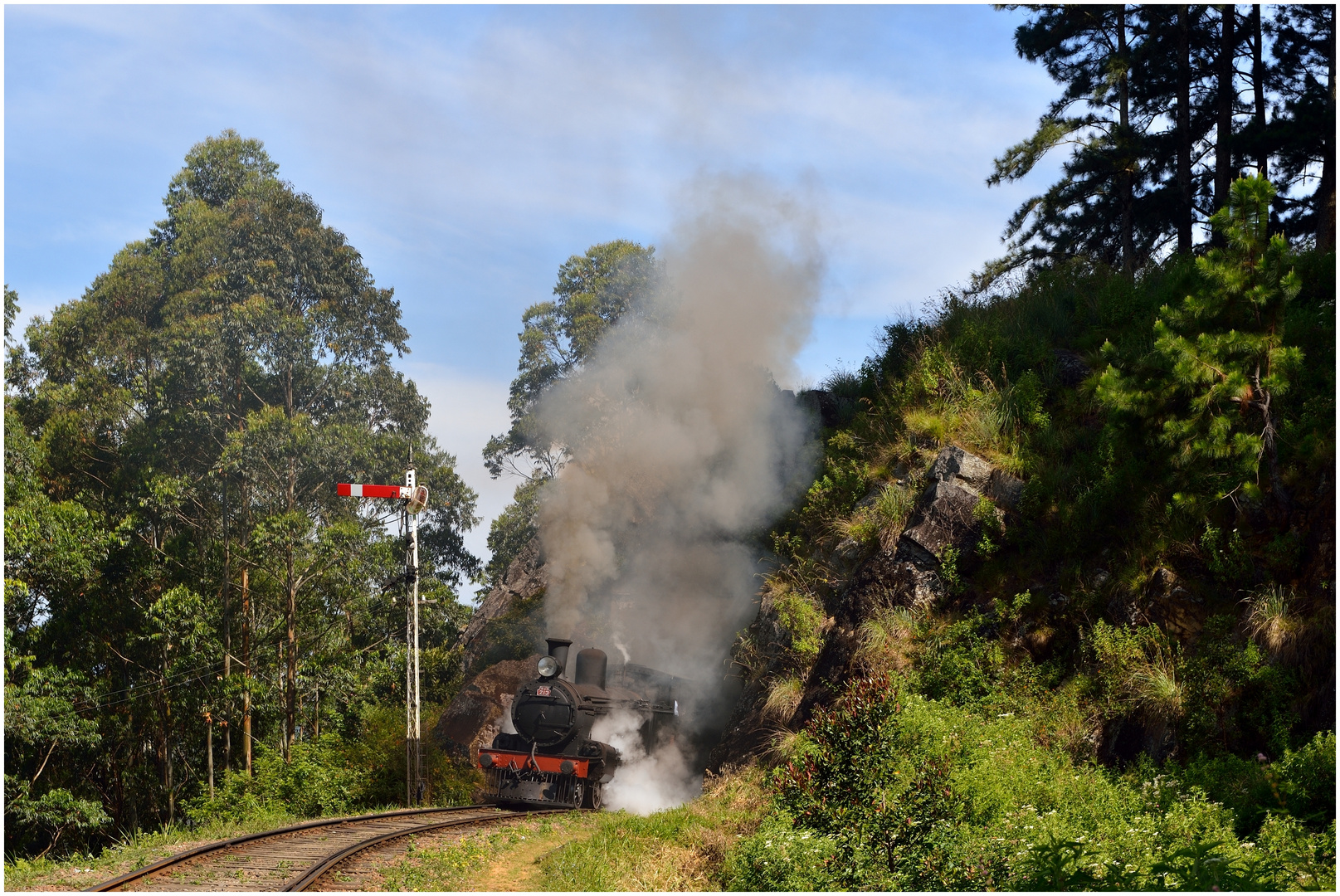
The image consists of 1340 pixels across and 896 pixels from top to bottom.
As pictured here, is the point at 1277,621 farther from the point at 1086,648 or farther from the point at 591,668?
the point at 591,668

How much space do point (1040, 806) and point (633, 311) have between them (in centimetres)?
3432

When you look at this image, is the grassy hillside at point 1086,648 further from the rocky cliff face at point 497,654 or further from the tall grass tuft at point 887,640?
the rocky cliff face at point 497,654

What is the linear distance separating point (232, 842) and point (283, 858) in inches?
41.7

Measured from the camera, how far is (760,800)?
42.0ft

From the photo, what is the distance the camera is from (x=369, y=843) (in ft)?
39.3

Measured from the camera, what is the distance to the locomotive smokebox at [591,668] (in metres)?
18.9

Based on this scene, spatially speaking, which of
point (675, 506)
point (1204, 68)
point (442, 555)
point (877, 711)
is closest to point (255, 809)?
point (675, 506)

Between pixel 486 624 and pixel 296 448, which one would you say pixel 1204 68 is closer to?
pixel 486 624

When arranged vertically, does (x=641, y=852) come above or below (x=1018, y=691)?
below

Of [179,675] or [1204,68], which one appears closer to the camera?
[1204,68]

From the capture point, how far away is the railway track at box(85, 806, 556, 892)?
32.1ft

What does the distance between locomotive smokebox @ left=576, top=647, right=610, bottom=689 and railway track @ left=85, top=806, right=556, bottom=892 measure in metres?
4.07

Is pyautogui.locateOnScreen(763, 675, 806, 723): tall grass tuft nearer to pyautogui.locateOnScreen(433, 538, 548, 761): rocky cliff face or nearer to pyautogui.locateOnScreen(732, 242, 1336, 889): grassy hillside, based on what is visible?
pyautogui.locateOnScreen(732, 242, 1336, 889): grassy hillside

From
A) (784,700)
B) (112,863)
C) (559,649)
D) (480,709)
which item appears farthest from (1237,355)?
(480,709)
